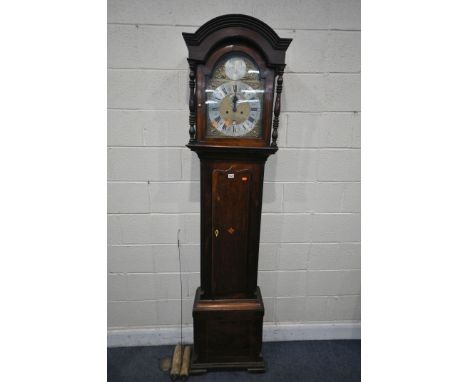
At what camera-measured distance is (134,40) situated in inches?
66.7

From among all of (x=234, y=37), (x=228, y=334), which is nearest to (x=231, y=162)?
(x=234, y=37)

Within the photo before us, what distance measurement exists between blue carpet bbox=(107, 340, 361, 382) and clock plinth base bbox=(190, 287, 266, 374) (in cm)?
8

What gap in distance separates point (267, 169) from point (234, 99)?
566 millimetres

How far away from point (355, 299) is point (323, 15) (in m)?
2.03

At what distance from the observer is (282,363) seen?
1887mm

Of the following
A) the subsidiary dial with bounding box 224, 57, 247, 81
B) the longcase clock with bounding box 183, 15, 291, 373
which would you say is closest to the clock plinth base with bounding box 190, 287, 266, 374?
the longcase clock with bounding box 183, 15, 291, 373

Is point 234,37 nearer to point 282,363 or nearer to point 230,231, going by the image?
point 230,231

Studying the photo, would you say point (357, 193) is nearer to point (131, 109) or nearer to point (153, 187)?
point (153, 187)

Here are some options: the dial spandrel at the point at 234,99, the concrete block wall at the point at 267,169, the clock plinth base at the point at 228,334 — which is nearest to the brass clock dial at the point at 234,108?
the dial spandrel at the point at 234,99

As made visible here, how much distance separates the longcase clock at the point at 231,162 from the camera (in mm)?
1408

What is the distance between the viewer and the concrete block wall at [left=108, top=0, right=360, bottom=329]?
1.71 m

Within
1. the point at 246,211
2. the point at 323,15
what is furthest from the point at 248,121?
the point at 323,15

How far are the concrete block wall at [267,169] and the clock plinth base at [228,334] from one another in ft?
1.03

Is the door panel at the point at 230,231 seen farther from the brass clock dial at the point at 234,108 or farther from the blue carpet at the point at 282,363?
Result: the blue carpet at the point at 282,363
